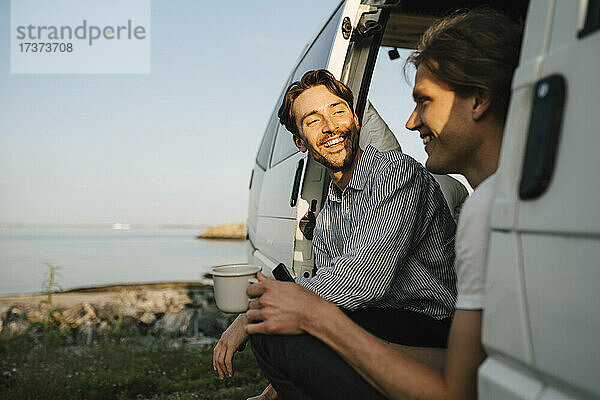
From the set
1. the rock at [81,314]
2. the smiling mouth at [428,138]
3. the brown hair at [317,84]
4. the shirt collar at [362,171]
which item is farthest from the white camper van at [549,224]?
the rock at [81,314]

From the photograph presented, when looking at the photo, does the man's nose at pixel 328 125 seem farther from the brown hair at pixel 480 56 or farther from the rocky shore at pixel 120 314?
the rocky shore at pixel 120 314

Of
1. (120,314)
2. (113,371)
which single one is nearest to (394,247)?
(113,371)

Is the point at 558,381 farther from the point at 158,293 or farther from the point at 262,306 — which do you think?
the point at 158,293

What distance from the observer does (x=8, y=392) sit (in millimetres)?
3605

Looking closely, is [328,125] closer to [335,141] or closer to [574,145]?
[335,141]

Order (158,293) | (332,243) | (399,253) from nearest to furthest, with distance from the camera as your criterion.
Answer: (399,253) → (332,243) → (158,293)

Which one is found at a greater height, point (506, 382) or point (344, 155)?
point (344, 155)

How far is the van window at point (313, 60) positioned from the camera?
2.85m

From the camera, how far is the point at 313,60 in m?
3.37

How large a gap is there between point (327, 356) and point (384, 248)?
45 centimetres

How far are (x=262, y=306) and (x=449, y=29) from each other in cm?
94

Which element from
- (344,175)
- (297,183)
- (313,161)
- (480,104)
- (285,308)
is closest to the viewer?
(480,104)

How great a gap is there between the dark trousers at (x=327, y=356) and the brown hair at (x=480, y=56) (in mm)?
761

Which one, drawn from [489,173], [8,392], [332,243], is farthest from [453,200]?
[8,392]
